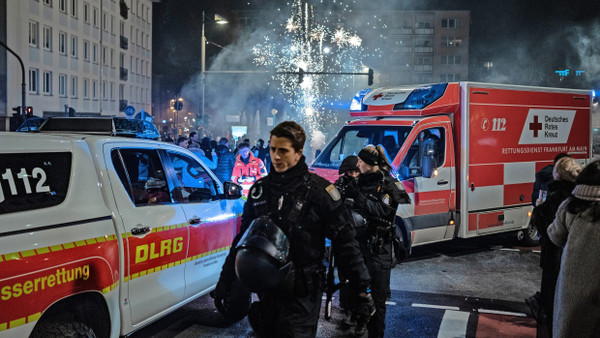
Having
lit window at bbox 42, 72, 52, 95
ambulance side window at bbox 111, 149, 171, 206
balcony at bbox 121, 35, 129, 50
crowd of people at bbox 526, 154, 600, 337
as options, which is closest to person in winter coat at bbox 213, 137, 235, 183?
ambulance side window at bbox 111, 149, 171, 206

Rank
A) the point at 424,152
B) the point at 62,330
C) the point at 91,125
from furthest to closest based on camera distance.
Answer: the point at 424,152 < the point at 91,125 < the point at 62,330

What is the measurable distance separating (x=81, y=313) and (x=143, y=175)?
2291 mm

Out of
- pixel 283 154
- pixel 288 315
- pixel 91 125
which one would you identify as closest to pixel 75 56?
pixel 91 125

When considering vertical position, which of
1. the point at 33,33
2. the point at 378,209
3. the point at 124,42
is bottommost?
the point at 378,209

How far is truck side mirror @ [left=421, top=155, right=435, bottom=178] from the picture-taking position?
327 inches

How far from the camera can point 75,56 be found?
42406mm

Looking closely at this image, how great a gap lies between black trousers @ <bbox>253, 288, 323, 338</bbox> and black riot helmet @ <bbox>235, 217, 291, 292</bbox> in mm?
188

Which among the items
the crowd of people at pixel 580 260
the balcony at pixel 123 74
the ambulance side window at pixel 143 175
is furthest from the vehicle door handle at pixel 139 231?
the balcony at pixel 123 74

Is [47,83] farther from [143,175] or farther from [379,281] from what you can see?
[379,281]

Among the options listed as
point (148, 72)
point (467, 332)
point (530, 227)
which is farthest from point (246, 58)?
point (467, 332)

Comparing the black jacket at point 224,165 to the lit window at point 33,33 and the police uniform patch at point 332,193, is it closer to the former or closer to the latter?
the police uniform patch at point 332,193

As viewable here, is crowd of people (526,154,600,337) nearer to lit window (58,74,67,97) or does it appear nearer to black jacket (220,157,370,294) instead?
black jacket (220,157,370,294)

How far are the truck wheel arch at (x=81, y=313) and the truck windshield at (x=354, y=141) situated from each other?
5383 mm

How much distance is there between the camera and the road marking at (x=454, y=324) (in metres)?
5.85
